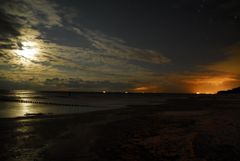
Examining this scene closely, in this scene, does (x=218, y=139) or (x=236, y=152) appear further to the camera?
(x=218, y=139)

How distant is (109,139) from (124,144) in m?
2.38

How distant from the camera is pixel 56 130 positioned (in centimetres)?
2334

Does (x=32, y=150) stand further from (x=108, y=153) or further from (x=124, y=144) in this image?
(x=124, y=144)

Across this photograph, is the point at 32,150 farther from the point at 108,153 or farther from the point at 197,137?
the point at 197,137

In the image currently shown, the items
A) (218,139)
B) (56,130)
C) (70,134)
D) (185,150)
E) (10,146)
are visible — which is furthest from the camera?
(56,130)

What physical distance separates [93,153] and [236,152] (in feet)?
27.7

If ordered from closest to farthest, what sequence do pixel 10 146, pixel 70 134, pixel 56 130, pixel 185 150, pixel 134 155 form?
1. pixel 134 155
2. pixel 185 150
3. pixel 10 146
4. pixel 70 134
5. pixel 56 130

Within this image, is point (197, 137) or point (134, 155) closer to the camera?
point (134, 155)

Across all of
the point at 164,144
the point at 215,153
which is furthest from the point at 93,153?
the point at 215,153

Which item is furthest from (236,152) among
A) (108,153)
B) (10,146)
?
(10,146)

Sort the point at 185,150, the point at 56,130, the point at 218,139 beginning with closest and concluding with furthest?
the point at 185,150 < the point at 218,139 < the point at 56,130

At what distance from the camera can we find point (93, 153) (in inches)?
575

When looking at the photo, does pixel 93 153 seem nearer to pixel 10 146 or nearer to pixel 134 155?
pixel 134 155

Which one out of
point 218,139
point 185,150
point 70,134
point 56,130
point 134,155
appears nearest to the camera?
point 134,155
